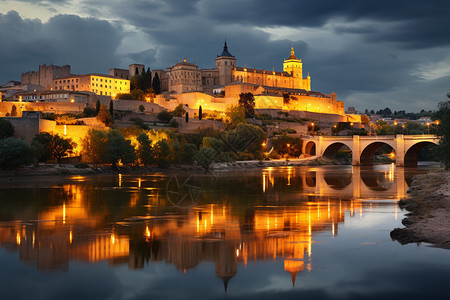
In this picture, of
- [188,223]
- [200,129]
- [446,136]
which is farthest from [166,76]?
[188,223]

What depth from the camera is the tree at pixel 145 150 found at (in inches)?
1662

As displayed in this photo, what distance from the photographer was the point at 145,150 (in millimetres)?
42344

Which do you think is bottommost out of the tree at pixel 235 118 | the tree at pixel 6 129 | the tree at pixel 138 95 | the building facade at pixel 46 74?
the tree at pixel 6 129

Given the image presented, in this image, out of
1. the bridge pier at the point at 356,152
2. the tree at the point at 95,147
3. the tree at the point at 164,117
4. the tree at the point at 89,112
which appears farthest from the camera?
the tree at the point at 164,117

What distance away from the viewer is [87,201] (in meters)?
22.2

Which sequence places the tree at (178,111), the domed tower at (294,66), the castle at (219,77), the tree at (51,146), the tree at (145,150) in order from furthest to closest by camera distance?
the domed tower at (294,66) < the castle at (219,77) < the tree at (178,111) < the tree at (145,150) < the tree at (51,146)

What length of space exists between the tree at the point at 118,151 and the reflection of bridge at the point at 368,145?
2537cm

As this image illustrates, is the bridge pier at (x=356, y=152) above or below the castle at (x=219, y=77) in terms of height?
below

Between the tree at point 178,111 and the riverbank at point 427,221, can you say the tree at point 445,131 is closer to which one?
the riverbank at point 427,221

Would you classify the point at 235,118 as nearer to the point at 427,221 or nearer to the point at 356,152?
the point at 356,152

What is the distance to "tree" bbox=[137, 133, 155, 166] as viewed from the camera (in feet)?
139

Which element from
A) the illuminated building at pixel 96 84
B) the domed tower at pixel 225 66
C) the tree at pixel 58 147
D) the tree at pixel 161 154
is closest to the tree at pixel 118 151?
the tree at pixel 161 154

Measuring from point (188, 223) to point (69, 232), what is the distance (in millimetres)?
3476

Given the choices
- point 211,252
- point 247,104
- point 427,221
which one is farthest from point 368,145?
point 211,252
